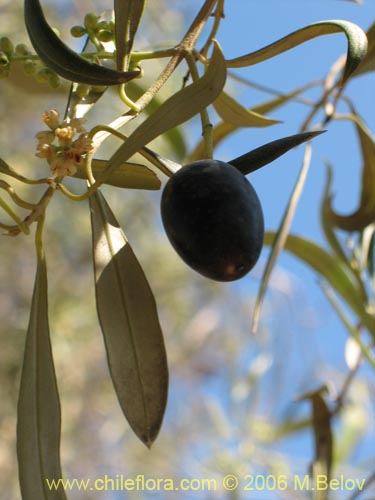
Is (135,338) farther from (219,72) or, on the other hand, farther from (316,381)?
(316,381)

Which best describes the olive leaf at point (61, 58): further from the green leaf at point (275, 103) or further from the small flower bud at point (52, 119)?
the green leaf at point (275, 103)

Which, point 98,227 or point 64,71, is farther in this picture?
point 98,227

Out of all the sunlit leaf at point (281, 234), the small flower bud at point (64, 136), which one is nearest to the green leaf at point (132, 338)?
the small flower bud at point (64, 136)

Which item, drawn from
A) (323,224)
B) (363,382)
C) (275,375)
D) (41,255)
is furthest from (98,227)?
(363,382)

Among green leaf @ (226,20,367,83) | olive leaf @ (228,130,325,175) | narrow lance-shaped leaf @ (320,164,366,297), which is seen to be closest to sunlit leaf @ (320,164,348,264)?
narrow lance-shaped leaf @ (320,164,366,297)

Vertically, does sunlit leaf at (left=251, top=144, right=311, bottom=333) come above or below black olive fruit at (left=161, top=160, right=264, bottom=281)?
above

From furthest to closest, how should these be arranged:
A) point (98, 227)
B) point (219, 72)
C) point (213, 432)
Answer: point (213, 432) < point (98, 227) < point (219, 72)

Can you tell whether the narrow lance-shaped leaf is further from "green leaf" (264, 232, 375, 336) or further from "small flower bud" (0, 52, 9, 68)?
"small flower bud" (0, 52, 9, 68)
